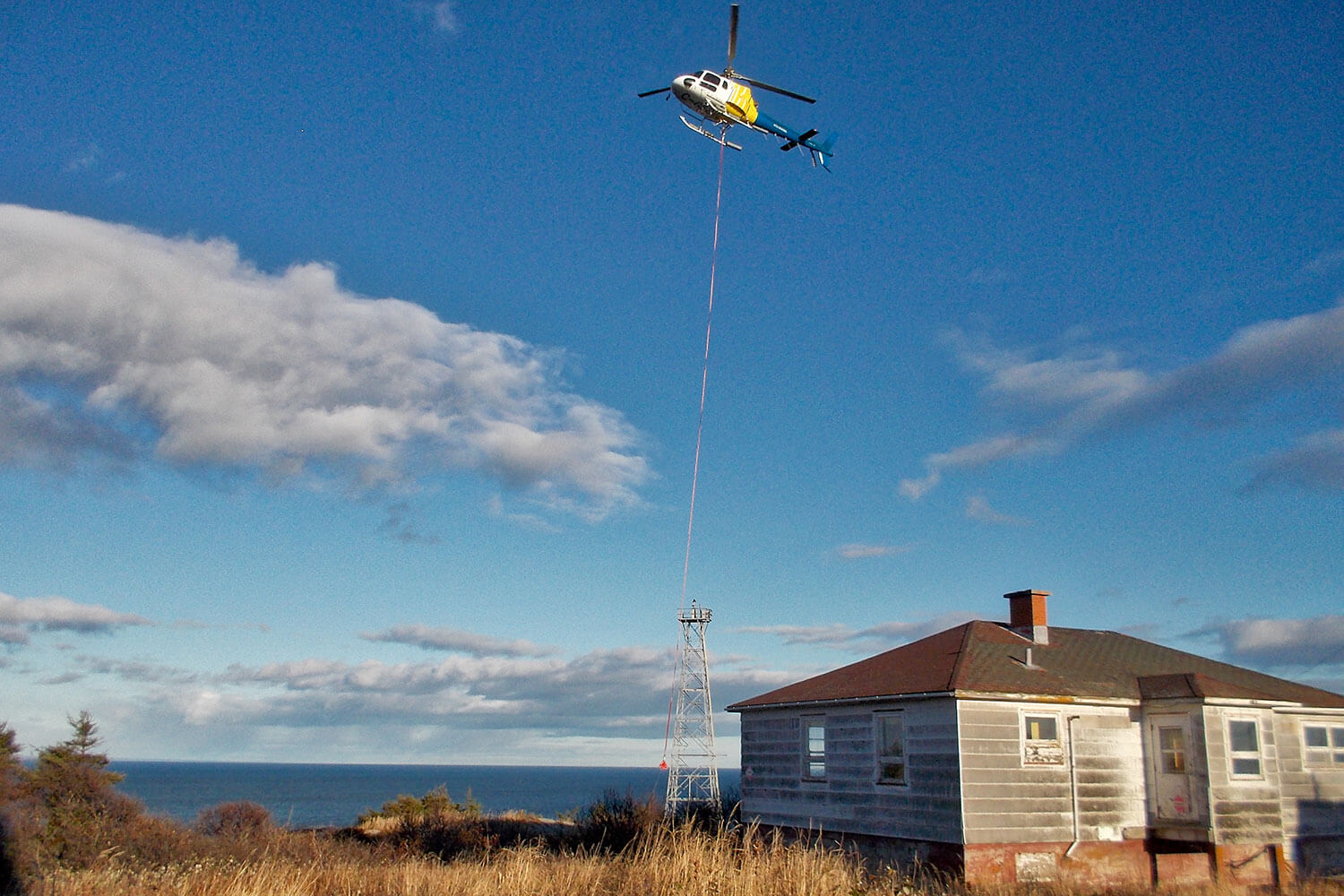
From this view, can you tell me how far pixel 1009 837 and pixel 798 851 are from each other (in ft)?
28.9

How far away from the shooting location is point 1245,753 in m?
20.5

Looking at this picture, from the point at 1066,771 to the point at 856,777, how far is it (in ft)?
13.4

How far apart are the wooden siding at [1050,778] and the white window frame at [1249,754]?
1.63 m

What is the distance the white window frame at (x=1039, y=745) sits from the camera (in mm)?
19703

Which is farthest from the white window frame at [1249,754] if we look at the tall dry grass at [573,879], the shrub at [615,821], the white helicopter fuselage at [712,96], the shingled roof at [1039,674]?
the white helicopter fuselage at [712,96]

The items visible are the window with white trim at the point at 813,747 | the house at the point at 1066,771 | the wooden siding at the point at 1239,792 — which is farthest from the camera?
the window with white trim at the point at 813,747

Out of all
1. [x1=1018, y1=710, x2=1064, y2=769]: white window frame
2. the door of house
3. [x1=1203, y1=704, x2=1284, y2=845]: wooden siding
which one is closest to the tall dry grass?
[x1=1018, y1=710, x2=1064, y2=769]: white window frame

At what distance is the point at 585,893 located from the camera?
1134 cm

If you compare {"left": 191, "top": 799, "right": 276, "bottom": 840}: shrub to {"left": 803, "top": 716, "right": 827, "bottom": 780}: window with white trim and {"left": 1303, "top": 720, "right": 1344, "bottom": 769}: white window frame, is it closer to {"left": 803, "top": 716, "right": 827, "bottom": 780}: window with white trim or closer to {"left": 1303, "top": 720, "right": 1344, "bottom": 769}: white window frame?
{"left": 803, "top": 716, "right": 827, "bottom": 780}: window with white trim

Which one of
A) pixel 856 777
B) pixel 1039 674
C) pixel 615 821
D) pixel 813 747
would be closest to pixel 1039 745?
pixel 1039 674

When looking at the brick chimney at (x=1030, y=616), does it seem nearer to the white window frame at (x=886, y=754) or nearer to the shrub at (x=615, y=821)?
the white window frame at (x=886, y=754)

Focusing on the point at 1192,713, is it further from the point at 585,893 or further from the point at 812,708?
the point at 585,893

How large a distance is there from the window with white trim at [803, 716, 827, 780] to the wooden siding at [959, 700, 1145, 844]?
400cm

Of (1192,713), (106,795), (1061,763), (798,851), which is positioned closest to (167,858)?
(106,795)
